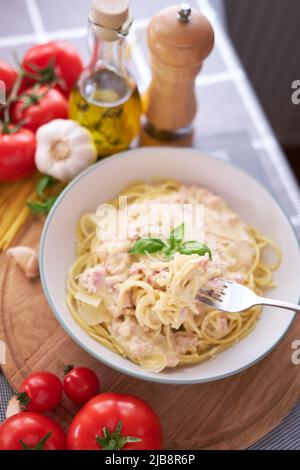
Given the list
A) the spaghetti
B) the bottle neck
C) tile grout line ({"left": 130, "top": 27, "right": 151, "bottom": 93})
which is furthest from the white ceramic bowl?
tile grout line ({"left": 130, "top": 27, "right": 151, "bottom": 93})

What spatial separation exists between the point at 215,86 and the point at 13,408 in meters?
2.00

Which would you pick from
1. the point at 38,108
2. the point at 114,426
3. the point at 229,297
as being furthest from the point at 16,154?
the point at 114,426

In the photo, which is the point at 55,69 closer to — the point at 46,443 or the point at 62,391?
the point at 62,391

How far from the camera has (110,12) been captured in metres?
2.35

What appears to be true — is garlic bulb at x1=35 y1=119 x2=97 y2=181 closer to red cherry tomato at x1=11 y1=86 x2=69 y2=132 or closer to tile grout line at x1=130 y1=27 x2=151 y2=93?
red cherry tomato at x1=11 y1=86 x2=69 y2=132

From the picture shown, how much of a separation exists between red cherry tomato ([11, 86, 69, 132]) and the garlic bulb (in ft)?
0.48

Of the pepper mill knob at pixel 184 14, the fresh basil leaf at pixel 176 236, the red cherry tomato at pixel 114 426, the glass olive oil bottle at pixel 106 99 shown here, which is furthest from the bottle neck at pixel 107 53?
the red cherry tomato at pixel 114 426

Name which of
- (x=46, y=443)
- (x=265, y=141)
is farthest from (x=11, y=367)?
(x=265, y=141)

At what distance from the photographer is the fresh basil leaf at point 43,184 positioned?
2.66m

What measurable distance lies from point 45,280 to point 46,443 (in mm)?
613

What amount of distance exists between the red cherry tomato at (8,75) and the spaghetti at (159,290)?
2.58 ft

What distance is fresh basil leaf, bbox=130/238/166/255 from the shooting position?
2.35m

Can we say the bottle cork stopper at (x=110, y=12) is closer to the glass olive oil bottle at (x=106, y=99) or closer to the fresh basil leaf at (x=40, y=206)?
the glass olive oil bottle at (x=106, y=99)

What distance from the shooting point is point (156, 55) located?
254 cm
